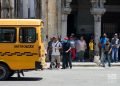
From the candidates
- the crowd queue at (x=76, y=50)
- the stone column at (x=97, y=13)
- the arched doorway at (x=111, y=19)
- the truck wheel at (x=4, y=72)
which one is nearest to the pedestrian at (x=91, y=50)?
the crowd queue at (x=76, y=50)

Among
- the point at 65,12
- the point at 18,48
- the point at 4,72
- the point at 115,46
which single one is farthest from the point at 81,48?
the point at 4,72

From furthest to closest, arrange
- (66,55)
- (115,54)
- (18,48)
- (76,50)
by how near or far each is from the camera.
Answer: (76,50) < (115,54) < (66,55) < (18,48)

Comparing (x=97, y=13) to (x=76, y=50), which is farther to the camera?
(x=97, y=13)

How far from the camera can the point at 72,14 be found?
1599 inches

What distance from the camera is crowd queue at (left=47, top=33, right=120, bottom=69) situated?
1180 inches

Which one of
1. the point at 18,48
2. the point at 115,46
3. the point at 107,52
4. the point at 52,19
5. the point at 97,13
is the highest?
the point at 97,13

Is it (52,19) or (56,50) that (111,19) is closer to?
(52,19)

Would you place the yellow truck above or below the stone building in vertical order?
below

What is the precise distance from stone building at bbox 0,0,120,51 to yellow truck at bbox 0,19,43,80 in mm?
11976

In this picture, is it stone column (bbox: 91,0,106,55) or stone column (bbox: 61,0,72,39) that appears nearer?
stone column (bbox: 61,0,72,39)

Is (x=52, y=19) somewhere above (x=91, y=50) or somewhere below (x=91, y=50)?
above

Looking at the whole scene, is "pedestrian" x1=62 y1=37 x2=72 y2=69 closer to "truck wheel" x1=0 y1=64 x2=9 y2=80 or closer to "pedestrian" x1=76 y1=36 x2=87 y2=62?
"pedestrian" x1=76 y1=36 x2=87 y2=62

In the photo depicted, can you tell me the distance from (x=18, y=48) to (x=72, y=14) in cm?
1847

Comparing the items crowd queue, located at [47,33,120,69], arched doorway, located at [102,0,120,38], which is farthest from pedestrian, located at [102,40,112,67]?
arched doorway, located at [102,0,120,38]
